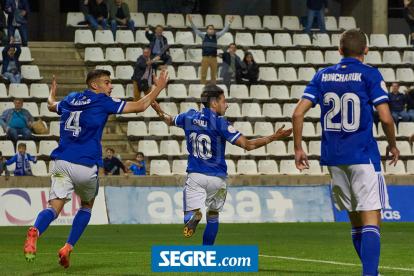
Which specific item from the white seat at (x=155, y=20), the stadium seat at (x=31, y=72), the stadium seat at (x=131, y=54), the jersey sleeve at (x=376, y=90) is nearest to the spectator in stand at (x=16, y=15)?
the stadium seat at (x=31, y=72)

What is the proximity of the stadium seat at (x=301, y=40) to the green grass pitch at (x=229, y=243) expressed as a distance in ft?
25.7

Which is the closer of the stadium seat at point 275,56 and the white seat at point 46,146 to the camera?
the white seat at point 46,146

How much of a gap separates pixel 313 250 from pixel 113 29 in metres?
12.1

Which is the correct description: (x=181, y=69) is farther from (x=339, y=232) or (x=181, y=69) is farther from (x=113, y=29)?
(x=339, y=232)

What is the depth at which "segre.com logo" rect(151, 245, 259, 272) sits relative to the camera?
20.9 feet

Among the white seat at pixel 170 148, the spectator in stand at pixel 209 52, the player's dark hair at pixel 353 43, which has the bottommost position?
the white seat at pixel 170 148

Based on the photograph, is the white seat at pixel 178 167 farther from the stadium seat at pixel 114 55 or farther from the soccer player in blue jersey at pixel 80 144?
the soccer player in blue jersey at pixel 80 144

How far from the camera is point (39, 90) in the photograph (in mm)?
17516

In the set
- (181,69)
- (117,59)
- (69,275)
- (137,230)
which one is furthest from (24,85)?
(69,275)

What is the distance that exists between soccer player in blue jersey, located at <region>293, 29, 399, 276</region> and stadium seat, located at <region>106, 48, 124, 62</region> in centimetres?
1368

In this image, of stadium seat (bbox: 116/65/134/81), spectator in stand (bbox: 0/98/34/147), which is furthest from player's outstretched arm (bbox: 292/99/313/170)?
stadium seat (bbox: 116/65/134/81)

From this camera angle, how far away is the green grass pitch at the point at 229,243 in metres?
6.75

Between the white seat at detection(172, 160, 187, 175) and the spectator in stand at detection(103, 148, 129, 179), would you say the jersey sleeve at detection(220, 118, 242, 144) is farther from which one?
the white seat at detection(172, 160, 187, 175)

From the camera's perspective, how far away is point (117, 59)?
18438mm
